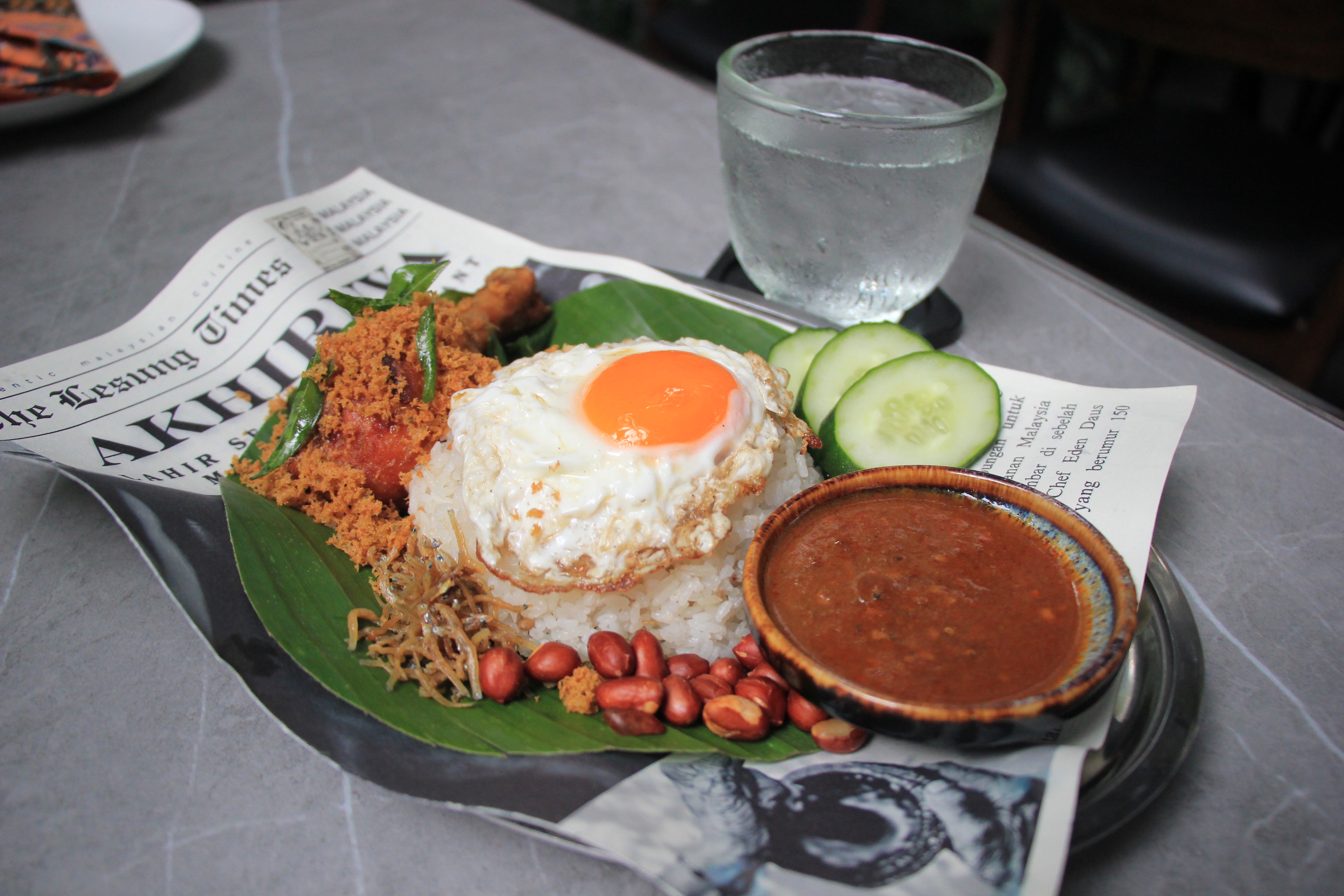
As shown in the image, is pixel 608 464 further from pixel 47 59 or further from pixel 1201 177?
pixel 1201 177

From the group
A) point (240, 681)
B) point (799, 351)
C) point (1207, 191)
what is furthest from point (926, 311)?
point (240, 681)

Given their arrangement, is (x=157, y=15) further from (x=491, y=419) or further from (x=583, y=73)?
(x=491, y=419)

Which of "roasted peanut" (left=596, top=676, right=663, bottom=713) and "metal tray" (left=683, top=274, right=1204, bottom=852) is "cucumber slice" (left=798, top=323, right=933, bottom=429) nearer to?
"metal tray" (left=683, top=274, right=1204, bottom=852)

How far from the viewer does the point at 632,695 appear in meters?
1.70

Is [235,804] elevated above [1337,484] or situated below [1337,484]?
below

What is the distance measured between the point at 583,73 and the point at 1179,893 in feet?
15.2

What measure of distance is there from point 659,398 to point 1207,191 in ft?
11.3

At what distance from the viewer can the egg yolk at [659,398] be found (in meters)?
1.93

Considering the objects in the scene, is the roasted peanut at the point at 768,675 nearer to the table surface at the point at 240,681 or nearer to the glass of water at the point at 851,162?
the table surface at the point at 240,681

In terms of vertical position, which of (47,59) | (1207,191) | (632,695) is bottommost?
(632,695)

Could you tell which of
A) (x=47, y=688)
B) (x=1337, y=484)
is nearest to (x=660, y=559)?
(x=47, y=688)

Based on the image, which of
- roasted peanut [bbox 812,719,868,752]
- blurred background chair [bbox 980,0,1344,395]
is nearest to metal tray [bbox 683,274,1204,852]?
roasted peanut [bbox 812,719,868,752]

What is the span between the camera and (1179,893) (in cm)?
143

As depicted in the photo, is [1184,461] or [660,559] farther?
[1184,461]
